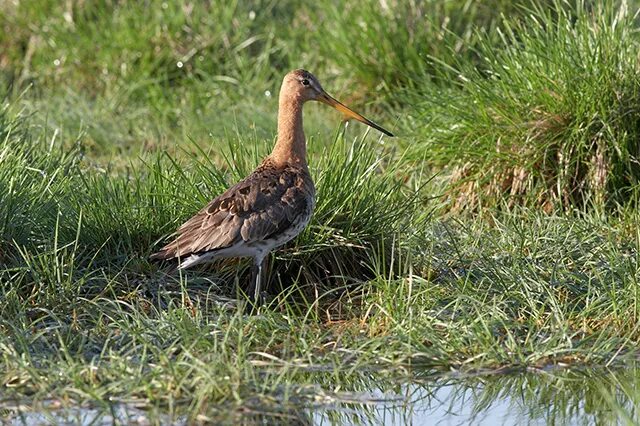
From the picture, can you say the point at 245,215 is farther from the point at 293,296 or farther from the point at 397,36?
the point at 397,36

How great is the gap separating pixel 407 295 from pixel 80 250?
62.3 inches

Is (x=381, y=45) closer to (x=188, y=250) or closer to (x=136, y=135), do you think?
(x=136, y=135)

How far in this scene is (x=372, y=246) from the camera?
6.79 metres

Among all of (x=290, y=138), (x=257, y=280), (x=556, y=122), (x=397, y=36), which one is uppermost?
(x=397, y=36)

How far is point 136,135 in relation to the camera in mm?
9891

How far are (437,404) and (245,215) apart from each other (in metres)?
1.59

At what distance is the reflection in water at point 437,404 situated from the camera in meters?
5.14

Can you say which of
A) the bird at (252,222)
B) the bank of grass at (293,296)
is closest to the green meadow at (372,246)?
the bank of grass at (293,296)

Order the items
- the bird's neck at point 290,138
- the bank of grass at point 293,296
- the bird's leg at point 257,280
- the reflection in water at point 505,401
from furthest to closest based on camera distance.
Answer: the bird's neck at point 290,138, the bird's leg at point 257,280, the bank of grass at point 293,296, the reflection in water at point 505,401

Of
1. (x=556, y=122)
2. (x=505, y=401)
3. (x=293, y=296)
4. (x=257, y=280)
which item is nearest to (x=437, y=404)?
(x=505, y=401)

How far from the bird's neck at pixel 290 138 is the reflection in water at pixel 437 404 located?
1.59 m

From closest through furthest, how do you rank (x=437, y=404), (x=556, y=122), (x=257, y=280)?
(x=437, y=404), (x=257, y=280), (x=556, y=122)

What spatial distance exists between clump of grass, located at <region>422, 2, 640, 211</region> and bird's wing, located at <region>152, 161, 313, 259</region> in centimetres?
155

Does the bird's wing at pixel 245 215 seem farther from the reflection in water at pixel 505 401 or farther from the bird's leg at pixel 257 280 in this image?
the reflection in water at pixel 505 401
